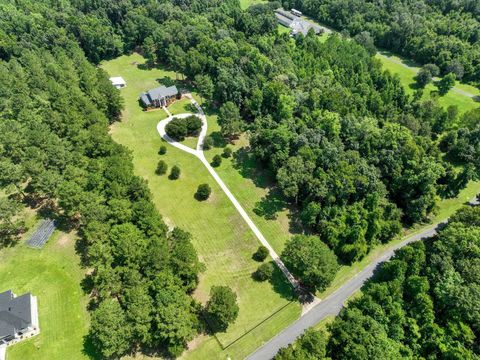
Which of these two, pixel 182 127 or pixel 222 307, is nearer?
pixel 222 307

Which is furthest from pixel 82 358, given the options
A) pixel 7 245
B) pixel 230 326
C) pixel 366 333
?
pixel 366 333

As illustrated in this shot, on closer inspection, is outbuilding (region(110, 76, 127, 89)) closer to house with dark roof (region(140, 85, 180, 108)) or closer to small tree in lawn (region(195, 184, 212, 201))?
house with dark roof (region(140, 85, 180, 108))

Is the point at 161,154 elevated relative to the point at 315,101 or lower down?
lower down

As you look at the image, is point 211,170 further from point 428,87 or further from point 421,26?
point 421,26

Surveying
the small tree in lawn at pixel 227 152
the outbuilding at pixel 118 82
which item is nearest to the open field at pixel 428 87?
the small tree in lawn at pixel 227 152

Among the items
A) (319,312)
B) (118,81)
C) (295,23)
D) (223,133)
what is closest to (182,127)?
(223,133)

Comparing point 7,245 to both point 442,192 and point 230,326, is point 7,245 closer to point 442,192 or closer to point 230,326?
point 230,326
